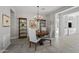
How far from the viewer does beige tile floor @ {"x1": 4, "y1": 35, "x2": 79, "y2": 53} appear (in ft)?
10.8

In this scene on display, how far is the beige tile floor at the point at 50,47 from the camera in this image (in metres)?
3.29

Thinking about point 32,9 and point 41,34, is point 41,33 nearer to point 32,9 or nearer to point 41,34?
point 41,34

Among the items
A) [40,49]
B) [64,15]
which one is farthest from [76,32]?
[40,49]

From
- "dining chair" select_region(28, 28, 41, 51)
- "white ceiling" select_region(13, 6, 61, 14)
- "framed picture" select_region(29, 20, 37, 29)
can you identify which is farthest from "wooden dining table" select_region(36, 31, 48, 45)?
"white ceiling" select_region(13, 6, 61, 14)

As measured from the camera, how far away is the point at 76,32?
3361mm

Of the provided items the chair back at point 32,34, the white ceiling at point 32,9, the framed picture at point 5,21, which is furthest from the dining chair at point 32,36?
the framed picture at point 5,21

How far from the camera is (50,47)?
134 inches

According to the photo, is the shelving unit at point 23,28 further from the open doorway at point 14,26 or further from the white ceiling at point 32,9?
the white ceiling at point 32,9

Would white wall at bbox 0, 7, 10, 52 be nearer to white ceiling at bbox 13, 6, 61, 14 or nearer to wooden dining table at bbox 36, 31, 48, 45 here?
white ceiling at bbox 13, 6, 61, 14

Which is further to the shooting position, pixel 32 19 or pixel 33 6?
pixel 32 19

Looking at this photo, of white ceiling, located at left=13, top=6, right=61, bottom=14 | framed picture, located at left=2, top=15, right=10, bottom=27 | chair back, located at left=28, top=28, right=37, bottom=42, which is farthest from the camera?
chair back, located at left=28, top=28, right=37, bottom=42

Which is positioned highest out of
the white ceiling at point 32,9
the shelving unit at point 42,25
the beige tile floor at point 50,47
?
the white ceiling at point 32,9
